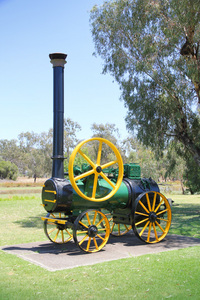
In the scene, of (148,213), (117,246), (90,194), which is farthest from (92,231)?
(148,213)

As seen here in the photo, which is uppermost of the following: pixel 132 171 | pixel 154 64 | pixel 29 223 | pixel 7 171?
pixel 154 64

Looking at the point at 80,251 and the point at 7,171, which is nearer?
the point at 80,251

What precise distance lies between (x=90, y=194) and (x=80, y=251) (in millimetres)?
1184

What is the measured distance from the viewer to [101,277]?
5465mm

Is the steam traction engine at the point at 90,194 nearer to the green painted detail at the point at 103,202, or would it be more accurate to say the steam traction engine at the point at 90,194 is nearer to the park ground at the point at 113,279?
the green painted detail at the point at 103,202

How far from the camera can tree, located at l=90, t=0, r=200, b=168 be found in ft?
45.1

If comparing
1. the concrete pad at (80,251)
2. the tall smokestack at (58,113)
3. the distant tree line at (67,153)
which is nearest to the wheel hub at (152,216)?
the concrete pad at (80,251)

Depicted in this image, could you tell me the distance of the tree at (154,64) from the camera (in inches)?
542

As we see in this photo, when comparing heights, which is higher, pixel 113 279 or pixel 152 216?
pixel 152 216

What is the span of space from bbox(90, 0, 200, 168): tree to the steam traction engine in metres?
6.14

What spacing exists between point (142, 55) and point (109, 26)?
81.8 inches

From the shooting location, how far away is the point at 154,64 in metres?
14.2

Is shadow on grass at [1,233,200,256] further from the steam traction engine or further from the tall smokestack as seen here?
the tall smokestack

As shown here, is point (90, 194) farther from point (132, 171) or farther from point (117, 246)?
point (132, 171)
